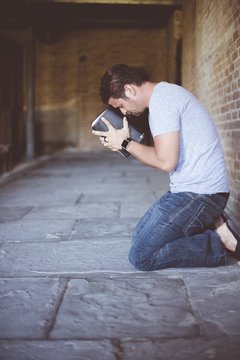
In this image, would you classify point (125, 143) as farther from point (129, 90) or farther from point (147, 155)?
point (129, 90)

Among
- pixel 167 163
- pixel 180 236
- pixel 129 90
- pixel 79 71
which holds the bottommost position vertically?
pixel 180 236

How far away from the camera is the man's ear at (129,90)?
2.62 meters

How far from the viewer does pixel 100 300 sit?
88.0 inches

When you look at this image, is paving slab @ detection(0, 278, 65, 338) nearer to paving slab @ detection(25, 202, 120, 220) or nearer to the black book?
the black book

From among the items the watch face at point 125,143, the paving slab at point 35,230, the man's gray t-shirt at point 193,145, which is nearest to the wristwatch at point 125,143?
the watch face at point 125,143

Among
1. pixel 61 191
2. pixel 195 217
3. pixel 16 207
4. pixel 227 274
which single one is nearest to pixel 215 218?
pixel 195 217

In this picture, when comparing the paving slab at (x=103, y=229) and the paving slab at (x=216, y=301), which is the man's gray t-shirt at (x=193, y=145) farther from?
the paving slab at (x=103, y=229)

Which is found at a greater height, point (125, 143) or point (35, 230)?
point (125, 143)

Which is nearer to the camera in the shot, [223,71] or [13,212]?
[223,71]

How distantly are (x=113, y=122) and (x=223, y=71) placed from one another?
6.32 ft

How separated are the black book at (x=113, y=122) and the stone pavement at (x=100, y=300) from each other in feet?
2.66

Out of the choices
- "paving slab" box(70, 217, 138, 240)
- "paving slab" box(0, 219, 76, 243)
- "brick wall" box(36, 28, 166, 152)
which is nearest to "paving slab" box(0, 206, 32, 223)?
"paving slab" box(0, 219, 76, 243)

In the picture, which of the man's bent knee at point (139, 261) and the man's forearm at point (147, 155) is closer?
the man's forearm at point (147, 155)

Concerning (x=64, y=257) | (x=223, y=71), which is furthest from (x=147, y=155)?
(x=223, y=71)
